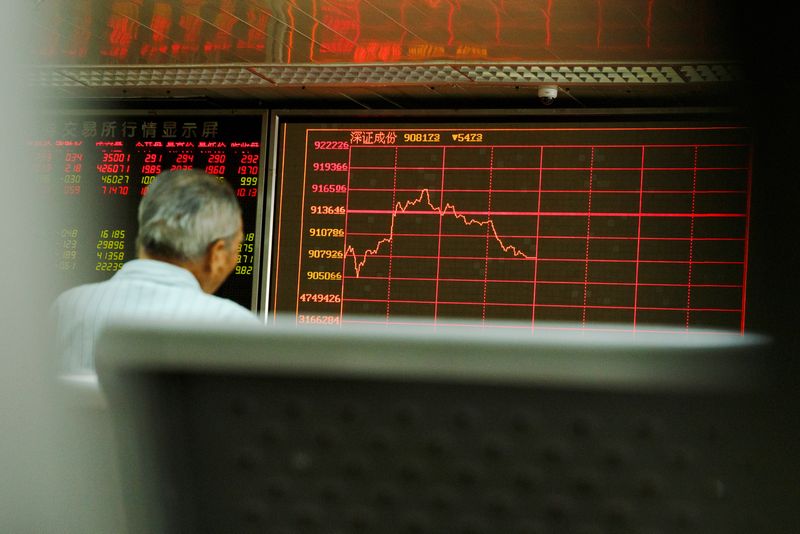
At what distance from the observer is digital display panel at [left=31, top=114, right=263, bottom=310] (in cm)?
411

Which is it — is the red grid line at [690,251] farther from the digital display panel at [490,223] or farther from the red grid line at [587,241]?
the red grid line at [587,241]

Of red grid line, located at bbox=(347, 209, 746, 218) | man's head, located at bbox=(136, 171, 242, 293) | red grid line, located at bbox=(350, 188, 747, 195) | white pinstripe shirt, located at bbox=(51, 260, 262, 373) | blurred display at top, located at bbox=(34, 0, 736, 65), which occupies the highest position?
blurred display at top, located at bbox=(34, 0, 736, 65)

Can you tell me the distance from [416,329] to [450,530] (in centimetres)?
7

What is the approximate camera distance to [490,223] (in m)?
3.95

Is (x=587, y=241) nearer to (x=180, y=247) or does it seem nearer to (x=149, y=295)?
(x=180, y=247)

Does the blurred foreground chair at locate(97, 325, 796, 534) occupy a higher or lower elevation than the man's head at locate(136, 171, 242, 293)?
lower

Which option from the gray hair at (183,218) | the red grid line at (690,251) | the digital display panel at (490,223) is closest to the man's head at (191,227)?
the gray hair at (183,218)

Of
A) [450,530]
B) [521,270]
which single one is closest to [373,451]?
[450,530]

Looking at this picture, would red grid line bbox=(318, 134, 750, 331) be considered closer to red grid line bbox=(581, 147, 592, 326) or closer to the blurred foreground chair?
red grid line bbox=(581, 147, 592, 326)

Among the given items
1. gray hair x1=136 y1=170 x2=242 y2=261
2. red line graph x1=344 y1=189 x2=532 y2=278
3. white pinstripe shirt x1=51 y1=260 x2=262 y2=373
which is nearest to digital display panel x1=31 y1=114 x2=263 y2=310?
red line graph x1=344 y1=189 x2=532 y2=278

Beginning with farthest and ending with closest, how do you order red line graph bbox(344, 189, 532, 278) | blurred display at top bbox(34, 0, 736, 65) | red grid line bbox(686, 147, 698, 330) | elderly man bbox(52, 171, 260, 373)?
red line graph bbox(344, 189, 532, 278) → red grid line bbox(686, 147, 698, 330) → blurred display at top bbox(34, 0, 736, 65) → elderly man bbox(52, 171, 260, 373)

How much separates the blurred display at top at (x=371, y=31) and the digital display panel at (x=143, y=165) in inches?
17.3

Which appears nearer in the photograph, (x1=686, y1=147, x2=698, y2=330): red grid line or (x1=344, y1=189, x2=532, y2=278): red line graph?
(x1=686, y1=147, x2=698, y2=330): red grid line

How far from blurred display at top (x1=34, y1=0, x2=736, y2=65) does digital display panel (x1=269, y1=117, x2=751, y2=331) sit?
45cm
